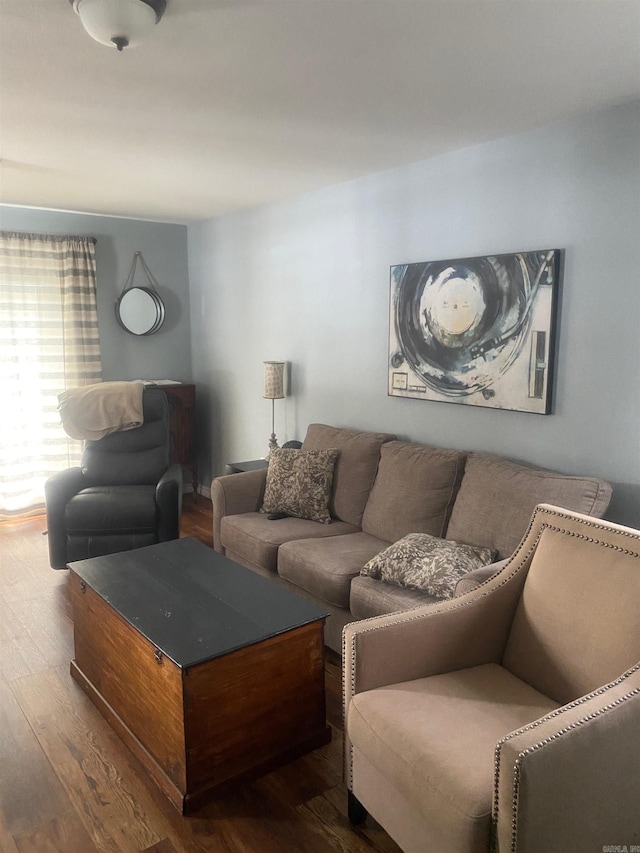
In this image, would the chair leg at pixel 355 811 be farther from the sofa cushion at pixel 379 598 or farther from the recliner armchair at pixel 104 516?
the recliner armchair at pixel 104 516

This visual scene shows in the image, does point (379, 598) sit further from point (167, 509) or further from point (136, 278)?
point (136, 278)

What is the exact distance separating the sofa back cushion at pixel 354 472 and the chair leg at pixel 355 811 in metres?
1.62

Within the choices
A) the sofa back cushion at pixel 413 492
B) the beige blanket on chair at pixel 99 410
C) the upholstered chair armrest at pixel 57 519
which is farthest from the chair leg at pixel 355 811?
the beige blanket on chair at pixel 99 410

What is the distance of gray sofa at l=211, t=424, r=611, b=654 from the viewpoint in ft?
8.36

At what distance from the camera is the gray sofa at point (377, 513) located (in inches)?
100

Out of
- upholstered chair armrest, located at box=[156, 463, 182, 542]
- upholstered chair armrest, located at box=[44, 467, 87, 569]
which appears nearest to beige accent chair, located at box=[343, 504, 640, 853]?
upholstered chair armrest, located at box=[156, 463, 182, 542]

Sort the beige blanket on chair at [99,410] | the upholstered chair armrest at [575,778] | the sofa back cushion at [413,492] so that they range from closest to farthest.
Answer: the upholstered chair armrest at [575,778] → the sofa back cushion at [413,492] → the beige blanket on chair at [99,410]

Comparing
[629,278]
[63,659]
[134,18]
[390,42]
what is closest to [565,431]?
[629,278]

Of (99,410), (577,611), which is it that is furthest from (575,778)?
(99,410)

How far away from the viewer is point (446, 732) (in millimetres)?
1561

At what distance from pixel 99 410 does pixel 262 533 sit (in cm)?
162

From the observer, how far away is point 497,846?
52.2 inches

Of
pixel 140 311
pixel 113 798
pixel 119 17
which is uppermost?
pixel 119 17

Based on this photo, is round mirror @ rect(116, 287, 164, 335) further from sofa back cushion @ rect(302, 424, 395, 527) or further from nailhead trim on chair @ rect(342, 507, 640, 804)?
nailhead trim on chair @ rect(342, 507, 640, 804)
